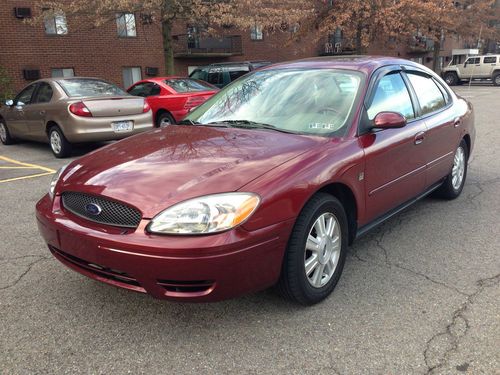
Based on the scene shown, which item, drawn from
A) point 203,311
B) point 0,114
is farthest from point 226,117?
point 0,114

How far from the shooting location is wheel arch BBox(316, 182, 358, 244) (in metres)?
3.08

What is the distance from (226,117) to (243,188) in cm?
136

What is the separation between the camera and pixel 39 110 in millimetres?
8406

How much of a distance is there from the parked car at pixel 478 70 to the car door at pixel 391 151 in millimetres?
30886

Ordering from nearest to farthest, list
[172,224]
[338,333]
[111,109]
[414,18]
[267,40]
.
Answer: [172,224]
[338,333]
[111,109]
[414,18]
[267,40]

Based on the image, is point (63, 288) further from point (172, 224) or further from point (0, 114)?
point (0, 114)

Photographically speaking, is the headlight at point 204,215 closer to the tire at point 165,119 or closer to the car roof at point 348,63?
the car roof at point 348,63

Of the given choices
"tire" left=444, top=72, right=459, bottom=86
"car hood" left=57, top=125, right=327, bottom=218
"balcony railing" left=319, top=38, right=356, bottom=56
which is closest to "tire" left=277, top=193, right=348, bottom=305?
"car hood" left=57, top=125, right=327, bottom=218

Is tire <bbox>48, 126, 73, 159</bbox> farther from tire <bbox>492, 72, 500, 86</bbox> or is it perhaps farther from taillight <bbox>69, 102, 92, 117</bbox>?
tire <bbox>492, 72, 500, 86</bbox>

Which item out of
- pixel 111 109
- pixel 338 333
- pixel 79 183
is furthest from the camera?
pixel 111 109

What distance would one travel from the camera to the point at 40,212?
3016mm

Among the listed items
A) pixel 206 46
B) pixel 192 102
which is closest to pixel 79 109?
pixel 192 102

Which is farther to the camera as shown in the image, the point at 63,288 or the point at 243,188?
the point at 63,288

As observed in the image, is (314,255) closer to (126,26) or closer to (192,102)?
(192,102)
